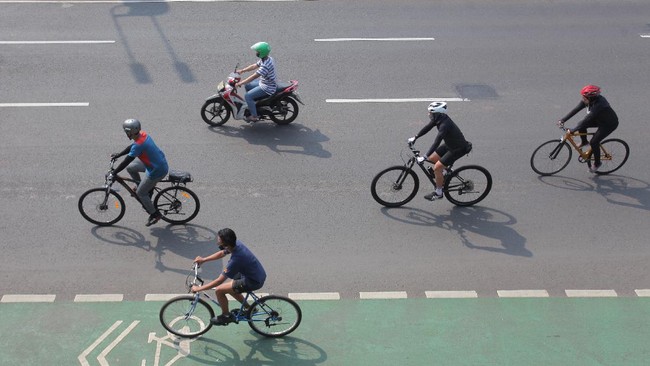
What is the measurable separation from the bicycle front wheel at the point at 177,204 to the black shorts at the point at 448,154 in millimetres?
3816

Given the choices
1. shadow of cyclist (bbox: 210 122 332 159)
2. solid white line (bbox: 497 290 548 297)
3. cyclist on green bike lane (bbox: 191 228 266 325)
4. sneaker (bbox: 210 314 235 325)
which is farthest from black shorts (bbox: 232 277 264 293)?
shadow of cyclist (bbox: 210 122 332 159)

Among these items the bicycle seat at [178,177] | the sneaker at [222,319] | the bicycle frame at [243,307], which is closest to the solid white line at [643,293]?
the bicycle frame at [243,307]

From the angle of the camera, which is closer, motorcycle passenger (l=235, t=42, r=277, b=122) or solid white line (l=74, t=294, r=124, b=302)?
solid white line (l=74, t=294, r=124, b=302)

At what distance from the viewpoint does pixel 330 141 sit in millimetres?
13211

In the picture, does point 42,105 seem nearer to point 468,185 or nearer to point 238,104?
point 238,104

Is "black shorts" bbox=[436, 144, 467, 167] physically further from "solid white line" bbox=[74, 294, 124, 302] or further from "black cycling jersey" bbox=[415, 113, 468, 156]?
"solid white line" bbox=[74, 294, 124, 302]

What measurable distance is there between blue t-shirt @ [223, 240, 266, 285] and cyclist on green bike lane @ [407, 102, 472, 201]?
3.92 m

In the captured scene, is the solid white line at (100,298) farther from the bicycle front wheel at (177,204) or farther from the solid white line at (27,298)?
the bicycle front wheel at (177,204)

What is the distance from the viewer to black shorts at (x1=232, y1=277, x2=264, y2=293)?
26.9 ft

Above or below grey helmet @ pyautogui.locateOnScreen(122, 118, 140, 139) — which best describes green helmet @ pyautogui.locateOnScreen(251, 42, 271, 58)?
above

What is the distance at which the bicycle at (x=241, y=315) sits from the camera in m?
8.47

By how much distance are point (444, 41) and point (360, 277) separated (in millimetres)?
9182

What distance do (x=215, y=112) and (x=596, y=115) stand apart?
266 inches

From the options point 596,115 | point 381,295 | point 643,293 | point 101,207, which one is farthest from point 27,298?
point 596,115
